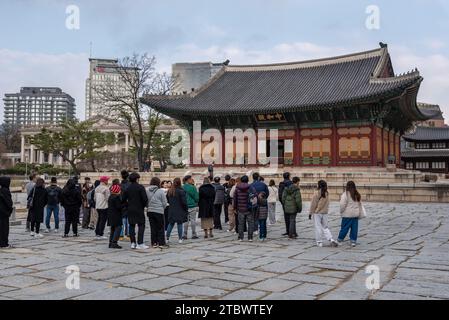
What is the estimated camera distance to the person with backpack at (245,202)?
32.3 ft

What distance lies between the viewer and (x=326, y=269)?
696cm

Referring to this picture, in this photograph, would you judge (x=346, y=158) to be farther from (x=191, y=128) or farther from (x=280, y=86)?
(x=191, y=128)

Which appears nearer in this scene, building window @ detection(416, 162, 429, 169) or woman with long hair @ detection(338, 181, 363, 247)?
woman with long hair @ detection(338, 181, 363, 247)

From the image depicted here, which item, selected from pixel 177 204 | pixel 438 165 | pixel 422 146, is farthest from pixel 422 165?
pixel 177 204

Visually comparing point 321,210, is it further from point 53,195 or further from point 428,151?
point 428,151

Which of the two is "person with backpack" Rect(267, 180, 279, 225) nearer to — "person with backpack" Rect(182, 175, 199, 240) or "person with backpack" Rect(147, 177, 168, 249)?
"person with backpack" Rect(182, 175, 199, 240)

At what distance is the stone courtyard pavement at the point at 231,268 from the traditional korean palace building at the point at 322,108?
55.9 feet

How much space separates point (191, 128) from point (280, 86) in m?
7.67

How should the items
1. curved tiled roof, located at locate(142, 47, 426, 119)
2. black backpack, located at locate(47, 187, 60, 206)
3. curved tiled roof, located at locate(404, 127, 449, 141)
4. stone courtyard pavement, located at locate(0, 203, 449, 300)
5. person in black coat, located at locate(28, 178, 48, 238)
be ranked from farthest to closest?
1. curved tiled roof, located at locate(404, 127, 449, 141)
2. curved tiled roof, located at locate(142, 47, 426, 119)
3. black backpack, located at locate(47, 187, 60, 206)
4. person in black coat, located at locate(28, 178, 48, 238)
5. stone courtyard pavement, located at locate(0, 203, 449, 300)

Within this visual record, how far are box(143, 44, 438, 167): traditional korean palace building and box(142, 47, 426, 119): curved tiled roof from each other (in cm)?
6

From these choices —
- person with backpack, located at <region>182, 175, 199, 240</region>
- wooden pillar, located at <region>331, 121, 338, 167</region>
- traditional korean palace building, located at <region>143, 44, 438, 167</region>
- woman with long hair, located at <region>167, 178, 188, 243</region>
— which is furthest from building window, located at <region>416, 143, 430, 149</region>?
woman with long hair, located at <region>167, 178, 188, 243</region>

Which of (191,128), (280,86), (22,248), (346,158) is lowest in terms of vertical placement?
(22,248)

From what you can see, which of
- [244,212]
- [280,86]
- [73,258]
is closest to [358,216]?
[244,212]

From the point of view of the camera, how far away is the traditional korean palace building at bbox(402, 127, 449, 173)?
1711 inches
